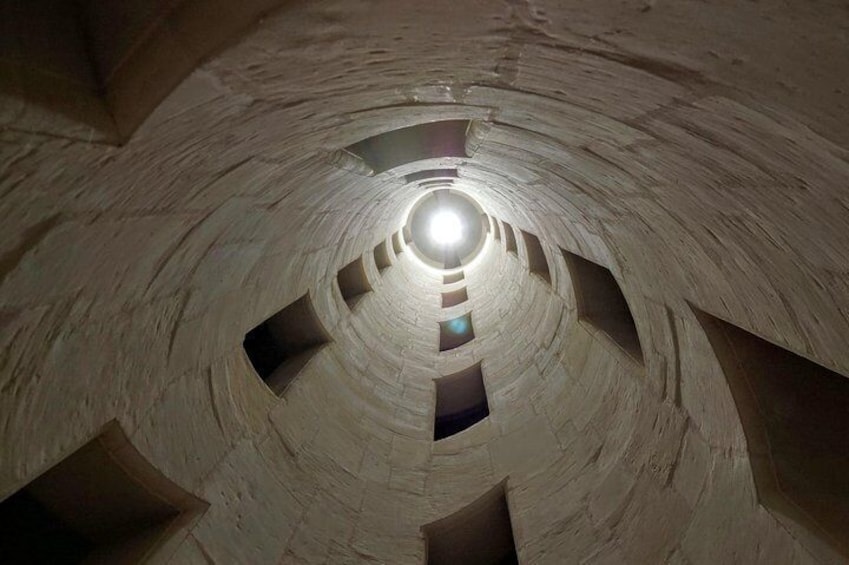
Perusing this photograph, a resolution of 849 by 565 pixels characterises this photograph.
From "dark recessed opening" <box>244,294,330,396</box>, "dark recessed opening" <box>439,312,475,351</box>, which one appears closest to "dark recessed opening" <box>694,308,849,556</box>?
"dark recessed opening" <box>244,294,330,396</box>

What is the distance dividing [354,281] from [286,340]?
2480 mm

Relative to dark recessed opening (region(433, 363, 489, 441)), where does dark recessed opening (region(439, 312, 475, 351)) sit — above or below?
above

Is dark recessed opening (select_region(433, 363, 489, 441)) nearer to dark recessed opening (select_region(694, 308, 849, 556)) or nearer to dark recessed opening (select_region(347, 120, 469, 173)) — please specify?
dark recessed opening (select_region(347, 120, 469, 173))

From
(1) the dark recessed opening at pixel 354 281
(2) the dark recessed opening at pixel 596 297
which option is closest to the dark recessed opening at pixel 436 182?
(1) the dark recessed opening at pixel 354 281

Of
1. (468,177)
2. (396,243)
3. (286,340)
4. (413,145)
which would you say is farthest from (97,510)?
(396,243)

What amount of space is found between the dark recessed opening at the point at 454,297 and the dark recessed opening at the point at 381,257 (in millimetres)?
1859

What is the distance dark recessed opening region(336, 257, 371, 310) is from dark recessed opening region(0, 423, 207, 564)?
506 cm

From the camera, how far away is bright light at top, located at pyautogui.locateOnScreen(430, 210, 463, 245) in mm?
16750

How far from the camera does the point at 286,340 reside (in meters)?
6.12

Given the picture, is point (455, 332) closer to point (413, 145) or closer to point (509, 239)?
point (509, 239)

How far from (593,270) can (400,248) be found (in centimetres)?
703

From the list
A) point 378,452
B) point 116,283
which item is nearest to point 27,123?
point 116,283

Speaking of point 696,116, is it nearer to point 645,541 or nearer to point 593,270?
point 645,541

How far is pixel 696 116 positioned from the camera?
5.30 ft
